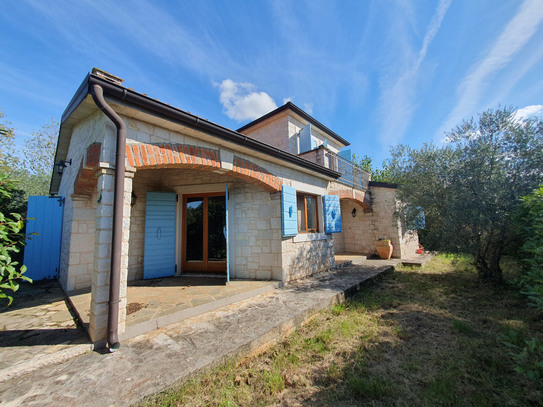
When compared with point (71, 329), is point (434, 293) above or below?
below

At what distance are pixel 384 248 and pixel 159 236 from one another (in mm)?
9062

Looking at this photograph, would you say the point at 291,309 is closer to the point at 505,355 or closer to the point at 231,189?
the point at 505,355

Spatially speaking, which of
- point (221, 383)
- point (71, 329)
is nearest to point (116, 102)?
point (71, 329)

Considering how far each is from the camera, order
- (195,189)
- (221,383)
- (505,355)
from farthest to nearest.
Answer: (195,189) < (505,355) < (221,383)

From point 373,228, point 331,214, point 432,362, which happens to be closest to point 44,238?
point 331,214

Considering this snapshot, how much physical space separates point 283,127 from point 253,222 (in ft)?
23.7

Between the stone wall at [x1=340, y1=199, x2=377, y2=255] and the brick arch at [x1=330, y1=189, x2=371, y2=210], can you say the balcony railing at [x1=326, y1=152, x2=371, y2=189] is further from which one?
the stone wall at [x1=340, y1=199, x2=377, y2=255]

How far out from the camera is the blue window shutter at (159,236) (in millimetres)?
5906

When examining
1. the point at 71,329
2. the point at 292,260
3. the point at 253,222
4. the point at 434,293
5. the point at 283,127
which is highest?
the point at 283,127

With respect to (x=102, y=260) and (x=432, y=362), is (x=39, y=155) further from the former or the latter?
(x=432, y=362)

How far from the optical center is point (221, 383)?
2.18 m

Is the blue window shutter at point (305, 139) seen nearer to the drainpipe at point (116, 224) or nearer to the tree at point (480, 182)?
the tree at point (480, 182)

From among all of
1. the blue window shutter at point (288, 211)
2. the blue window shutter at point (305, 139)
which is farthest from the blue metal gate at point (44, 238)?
the blue window shutter at point (305, 139)

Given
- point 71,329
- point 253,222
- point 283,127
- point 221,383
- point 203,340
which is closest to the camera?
point 221,383
